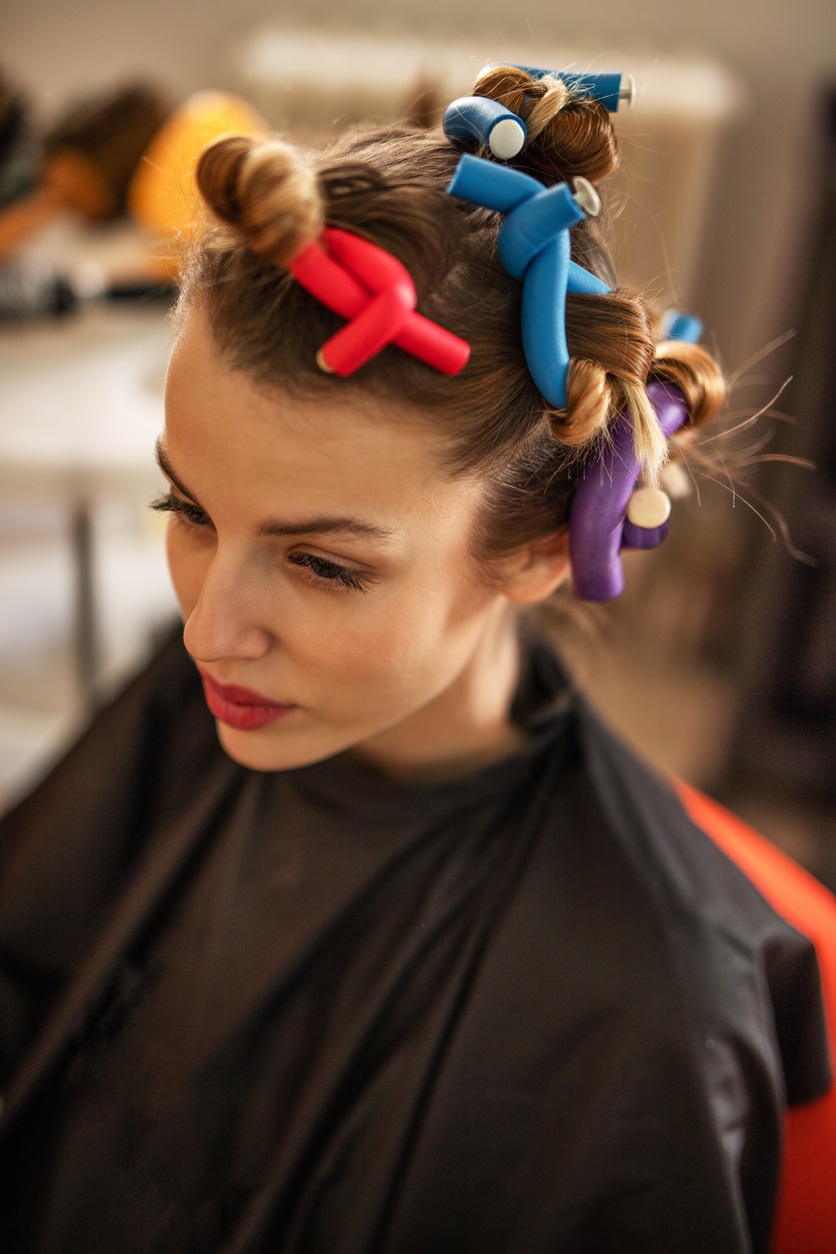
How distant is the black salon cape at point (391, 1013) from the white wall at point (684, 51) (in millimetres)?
1789

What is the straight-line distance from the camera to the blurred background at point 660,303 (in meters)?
1.50

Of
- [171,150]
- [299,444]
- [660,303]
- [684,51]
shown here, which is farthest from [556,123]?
[684,51]

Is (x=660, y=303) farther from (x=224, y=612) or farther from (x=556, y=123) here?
(x=224, y=612)

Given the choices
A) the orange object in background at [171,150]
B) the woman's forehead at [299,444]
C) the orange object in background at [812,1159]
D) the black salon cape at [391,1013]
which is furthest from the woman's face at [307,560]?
the orange object in background at [171,150]

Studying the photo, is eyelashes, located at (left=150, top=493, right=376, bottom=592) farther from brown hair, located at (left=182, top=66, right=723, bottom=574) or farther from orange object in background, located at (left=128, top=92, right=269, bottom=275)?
orange object in background, located at (left=128, top=92, right=269, bottom=275)

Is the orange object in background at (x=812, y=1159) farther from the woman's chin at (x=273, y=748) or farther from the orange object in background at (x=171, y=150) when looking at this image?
the orange object in background at (x=171, y=150)

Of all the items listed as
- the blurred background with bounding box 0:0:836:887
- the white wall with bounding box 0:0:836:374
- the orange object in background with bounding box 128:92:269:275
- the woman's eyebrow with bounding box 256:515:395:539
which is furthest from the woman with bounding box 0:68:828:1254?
the white wall with bounding box 0:0:836:374

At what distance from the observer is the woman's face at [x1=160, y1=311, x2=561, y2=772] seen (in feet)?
1.91

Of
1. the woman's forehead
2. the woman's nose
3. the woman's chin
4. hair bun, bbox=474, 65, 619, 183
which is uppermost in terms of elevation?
hair bun, bbox=474, 65, 619, 183

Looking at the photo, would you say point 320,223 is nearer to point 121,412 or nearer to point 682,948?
point 682,948

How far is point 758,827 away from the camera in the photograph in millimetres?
1956

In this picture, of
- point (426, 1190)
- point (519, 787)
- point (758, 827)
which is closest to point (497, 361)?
point (519, 787)

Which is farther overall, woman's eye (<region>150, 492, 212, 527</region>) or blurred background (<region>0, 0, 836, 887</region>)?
blurred background (<region>0, 0, 836, 887</region>)

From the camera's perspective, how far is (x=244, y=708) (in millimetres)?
718
